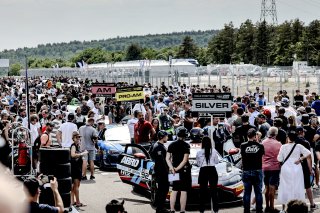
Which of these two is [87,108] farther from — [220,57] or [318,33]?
[220,57]

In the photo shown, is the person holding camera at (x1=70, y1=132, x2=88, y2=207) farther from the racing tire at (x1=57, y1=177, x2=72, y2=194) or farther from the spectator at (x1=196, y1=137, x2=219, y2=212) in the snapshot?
the spectator at (x1=196, y1=137, x2=219, y2=212)

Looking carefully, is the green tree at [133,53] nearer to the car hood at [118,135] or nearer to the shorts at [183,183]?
the car hood at [118,135]

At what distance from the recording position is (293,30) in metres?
102

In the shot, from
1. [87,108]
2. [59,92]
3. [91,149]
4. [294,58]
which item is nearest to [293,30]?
[294,58]

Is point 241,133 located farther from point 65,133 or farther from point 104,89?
point 104,89

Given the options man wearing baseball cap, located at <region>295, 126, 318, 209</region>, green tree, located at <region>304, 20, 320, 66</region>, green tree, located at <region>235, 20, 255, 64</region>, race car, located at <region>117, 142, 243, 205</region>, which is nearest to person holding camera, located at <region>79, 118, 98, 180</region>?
race car, located at <region>117, 142, 243, 205</region>

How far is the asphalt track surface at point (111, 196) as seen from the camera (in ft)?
38.7

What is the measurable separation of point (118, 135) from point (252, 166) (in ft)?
26.7

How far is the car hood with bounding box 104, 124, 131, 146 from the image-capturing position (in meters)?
17.3

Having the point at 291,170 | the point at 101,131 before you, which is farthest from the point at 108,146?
the point at 291,170

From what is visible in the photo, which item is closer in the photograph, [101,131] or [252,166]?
[252,166]

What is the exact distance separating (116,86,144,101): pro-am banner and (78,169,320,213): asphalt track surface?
6.68 metres

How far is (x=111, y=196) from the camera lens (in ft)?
43.8

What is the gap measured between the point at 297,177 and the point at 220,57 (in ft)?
377
